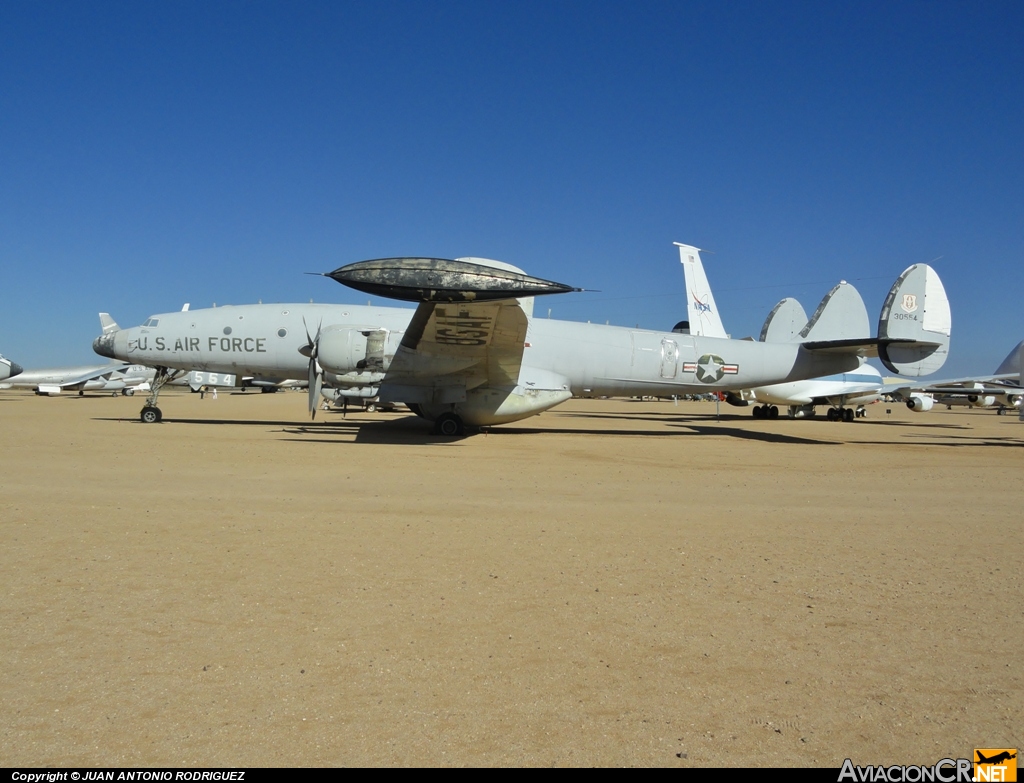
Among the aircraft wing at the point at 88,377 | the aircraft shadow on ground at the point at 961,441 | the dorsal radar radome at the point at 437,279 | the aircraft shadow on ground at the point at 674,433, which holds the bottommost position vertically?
the aircraft shadow on ground at the point at 961,441

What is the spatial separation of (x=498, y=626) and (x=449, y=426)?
43.0ft

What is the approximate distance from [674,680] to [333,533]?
3.80 metres

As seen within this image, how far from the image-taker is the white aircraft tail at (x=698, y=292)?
104 feet

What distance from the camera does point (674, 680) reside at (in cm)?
327

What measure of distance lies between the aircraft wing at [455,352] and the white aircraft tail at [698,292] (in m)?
17.1

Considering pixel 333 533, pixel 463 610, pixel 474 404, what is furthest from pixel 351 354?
pixel 463 610

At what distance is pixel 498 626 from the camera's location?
13.0ft

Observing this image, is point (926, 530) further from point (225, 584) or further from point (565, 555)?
point (225, 584)

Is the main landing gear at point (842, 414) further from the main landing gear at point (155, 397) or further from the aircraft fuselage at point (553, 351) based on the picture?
the main landing gear at point (155, 397)

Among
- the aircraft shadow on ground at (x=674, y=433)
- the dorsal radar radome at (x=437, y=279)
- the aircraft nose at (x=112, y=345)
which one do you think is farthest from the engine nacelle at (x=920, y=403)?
the aircraft nose at (x=112, y=345)

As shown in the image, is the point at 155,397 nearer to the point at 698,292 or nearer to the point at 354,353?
the point at 354,353

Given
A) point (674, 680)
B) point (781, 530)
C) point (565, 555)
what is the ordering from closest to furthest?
point (674, 680) → point (565, 555) → point (781, 530)

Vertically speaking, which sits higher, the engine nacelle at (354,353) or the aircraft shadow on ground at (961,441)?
the engine nacelle at (354,353)

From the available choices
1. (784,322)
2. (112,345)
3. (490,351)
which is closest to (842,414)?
(784,322)
